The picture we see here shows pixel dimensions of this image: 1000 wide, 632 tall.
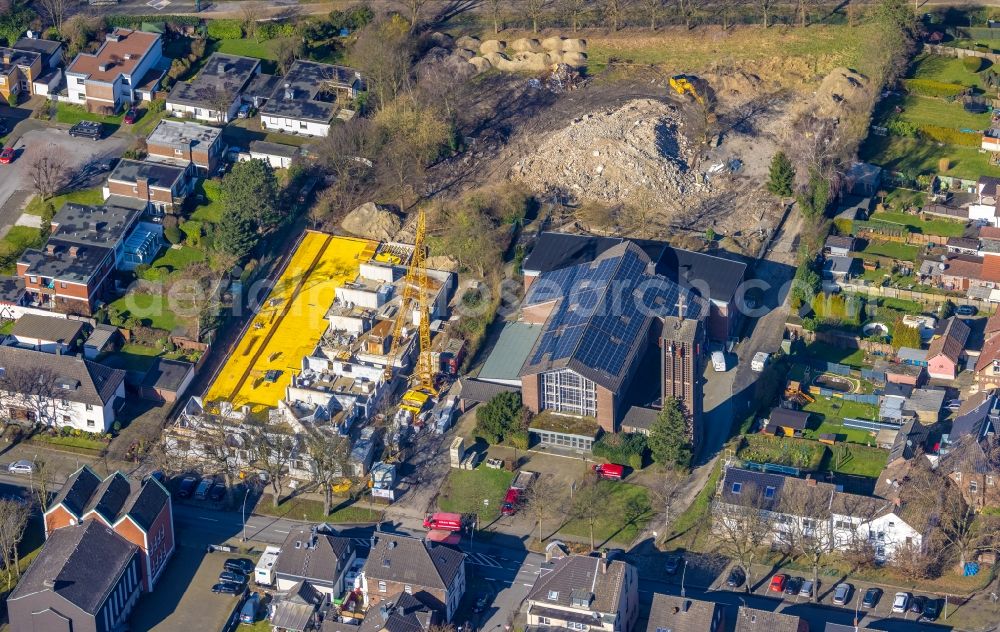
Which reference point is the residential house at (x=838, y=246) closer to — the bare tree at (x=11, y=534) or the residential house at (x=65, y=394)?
the residential house at (x=65, y=394)

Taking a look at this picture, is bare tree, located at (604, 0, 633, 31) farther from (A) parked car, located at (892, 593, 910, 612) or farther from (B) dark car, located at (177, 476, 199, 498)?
(A) parked car, located at (892, 593, 910, 612)

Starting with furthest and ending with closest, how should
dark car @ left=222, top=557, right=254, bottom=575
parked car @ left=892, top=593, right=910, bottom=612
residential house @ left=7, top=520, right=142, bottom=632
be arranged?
dark car @ left=222, top=557, right=254, bottom=575, parked car @ left=892, top=593, right=910, bottom=612, residential house @ left=7, top=520, right=142, bottom=632

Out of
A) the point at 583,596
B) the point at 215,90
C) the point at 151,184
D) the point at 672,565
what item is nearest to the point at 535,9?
the point at 215,90

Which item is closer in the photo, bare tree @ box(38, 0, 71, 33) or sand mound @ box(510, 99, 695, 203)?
sand mound @ box(510, 99, 695, 203)

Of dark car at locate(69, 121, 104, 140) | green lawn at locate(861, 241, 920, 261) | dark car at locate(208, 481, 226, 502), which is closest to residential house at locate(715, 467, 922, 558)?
green lawn at locate(861, 241, 920, 261)

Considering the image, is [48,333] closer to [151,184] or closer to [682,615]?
[151,184]

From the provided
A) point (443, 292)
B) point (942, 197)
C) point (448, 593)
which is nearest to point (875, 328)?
point (942, 197)

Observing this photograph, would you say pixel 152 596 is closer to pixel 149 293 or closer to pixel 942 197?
pixel 149 293
